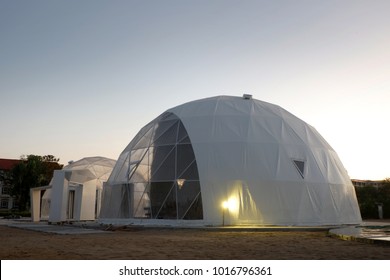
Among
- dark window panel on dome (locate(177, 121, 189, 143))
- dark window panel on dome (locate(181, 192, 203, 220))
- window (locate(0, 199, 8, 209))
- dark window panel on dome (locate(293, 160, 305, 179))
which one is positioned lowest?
window (locate(0, 199, 8, 209))

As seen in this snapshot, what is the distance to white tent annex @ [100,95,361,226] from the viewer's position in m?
22.3

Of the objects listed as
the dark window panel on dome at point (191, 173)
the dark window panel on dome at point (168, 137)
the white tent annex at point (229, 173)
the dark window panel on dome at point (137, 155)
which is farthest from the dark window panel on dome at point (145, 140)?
the dark window panel on dome at point (191, 173)

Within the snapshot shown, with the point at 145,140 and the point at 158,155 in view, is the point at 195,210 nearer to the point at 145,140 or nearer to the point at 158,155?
the point at 158,155

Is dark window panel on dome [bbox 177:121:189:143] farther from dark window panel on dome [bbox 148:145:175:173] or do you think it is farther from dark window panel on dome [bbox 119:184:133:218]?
dark window panel on dome [bbox 119:184:133:218]

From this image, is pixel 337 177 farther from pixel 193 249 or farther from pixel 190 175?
pixel 193 249

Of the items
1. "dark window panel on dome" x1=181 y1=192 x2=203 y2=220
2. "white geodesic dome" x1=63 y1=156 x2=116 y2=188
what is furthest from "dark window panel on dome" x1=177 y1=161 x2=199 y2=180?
"white geodesic dome" x1=63 y1=156 x2=116 y2=188

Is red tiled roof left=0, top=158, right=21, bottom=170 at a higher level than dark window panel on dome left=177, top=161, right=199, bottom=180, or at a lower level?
higher

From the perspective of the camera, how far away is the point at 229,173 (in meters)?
22.8

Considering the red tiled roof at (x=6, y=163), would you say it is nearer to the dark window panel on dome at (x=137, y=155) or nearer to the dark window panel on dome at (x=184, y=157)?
the dark window panel on dome at (x=137, y=155)

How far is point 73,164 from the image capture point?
4550 cm

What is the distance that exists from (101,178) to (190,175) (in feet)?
76.1

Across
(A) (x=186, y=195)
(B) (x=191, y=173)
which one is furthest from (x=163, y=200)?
(B) (x=191, y=173)
